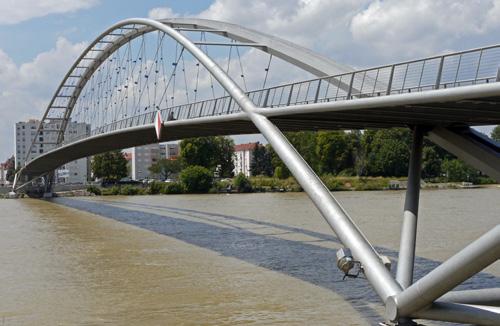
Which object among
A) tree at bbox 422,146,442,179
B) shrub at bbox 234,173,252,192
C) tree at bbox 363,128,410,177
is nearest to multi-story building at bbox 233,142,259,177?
tree at bbox 363,128,410,177

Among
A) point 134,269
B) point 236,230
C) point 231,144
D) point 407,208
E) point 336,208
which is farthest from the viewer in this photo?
point 231,144

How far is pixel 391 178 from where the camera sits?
8106 cm

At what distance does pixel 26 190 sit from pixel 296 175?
61.0m

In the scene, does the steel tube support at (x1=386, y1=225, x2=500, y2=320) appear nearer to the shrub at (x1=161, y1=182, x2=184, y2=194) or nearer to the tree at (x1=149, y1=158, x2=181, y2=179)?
the shrub at (x1=161, y1=182, x2=184, y2=194)

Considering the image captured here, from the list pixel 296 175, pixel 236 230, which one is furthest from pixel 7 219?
pixel 296 175

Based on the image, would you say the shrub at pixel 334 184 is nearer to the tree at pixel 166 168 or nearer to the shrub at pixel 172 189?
the shrub at pixel 172 189

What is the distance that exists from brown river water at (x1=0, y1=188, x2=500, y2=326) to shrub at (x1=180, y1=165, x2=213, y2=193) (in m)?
37.9

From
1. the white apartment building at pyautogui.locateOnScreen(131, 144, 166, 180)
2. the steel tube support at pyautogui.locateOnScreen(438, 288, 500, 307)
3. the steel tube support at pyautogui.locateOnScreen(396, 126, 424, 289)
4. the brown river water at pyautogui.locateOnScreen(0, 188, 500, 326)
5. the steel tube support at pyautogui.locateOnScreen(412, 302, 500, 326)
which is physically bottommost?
the brown river water at pyautogui.locateOnScreen(0, 188, 500, 326)

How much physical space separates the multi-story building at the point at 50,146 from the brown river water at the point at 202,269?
3907 centimetres

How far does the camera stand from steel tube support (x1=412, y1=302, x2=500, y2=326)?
9359mm

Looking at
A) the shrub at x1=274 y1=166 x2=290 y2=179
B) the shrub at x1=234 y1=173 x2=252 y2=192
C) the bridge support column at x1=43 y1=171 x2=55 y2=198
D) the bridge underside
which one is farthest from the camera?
the shrub at x1=274 y1=166 x2=290 y2=179

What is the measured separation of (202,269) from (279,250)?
3.76 metres

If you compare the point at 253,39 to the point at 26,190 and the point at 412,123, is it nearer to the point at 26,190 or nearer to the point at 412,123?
the point at 412,123

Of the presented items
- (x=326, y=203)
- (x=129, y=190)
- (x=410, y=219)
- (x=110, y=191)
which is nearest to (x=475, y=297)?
(x=410, y=219)
